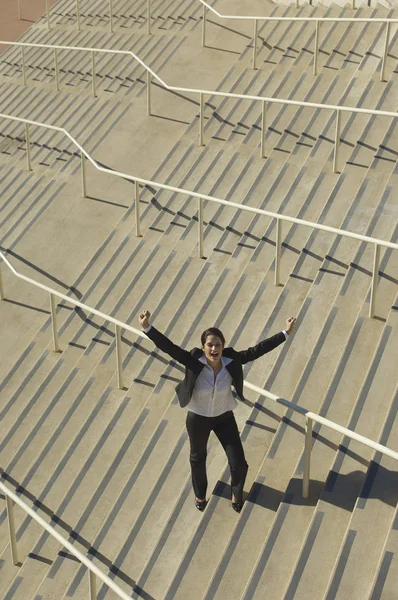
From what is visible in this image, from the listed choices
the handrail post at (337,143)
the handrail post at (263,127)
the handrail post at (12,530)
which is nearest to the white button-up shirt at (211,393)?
the handrail post at (12,530)

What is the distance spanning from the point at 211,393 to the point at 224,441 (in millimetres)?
396

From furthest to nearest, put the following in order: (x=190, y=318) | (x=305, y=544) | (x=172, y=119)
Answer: (x=172, y=119) < (x=190, y=318) < (x=305, y=544)

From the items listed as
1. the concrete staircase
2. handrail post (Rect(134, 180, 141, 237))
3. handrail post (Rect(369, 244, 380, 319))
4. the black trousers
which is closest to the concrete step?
the concrete staircase

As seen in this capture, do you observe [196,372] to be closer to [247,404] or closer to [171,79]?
[247,404]

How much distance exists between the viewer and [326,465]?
20.9ft

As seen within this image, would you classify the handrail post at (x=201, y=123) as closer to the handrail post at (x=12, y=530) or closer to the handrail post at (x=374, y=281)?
the handrail post at (x=374, y=281)

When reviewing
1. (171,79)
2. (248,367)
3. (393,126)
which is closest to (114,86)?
(171,79)

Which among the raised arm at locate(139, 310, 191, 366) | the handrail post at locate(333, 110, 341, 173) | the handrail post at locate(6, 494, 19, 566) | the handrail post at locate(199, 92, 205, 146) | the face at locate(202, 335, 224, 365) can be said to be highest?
the face at locate(202, 335, 224, 365)

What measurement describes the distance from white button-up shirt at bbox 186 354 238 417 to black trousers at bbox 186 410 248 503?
0.06 meters

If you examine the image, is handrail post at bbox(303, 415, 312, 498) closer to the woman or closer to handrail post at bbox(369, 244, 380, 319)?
the woman

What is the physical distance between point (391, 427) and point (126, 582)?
204 cm

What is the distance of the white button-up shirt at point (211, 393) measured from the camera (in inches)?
237

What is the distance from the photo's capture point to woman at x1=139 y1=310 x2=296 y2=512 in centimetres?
600

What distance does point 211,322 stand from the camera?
821cm
